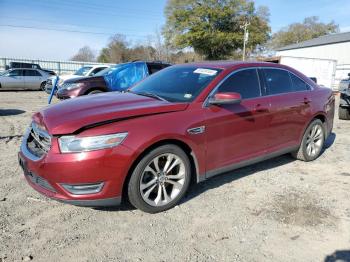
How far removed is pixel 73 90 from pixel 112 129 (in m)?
7.37

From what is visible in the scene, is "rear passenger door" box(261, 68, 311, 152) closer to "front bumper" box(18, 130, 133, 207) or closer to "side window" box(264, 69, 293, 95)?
"side window" box(264, 69, 293, 95)

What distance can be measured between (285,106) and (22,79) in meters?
17.3

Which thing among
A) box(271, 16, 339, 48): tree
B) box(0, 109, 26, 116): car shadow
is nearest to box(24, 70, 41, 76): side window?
box(0, 109, 26, 116): car shadow

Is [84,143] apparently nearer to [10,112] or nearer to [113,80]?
[113,80]

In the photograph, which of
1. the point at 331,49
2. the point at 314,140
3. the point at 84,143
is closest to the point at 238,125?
the point at 84,143

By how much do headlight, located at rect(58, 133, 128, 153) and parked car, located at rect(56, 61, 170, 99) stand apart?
7.18 meters

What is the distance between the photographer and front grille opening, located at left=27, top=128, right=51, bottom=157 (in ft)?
10.7

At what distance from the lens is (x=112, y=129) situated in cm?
316

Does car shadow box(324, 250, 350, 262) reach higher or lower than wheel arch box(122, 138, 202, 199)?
lower

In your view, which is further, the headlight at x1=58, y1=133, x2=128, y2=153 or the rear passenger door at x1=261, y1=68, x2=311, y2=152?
the rear passenger door at x1=261, y1=68, x2=311, y2=152

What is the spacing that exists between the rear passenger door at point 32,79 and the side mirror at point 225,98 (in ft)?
57.0

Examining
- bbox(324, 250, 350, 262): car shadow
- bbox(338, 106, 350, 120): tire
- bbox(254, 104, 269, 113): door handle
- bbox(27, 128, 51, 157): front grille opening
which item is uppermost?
bbox(254, 104, 269, 113): door handle

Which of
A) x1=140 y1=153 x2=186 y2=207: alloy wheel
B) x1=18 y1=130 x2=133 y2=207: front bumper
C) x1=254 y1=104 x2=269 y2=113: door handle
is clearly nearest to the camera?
x1=18 y1=130 x2=133 y2=207: front bumper

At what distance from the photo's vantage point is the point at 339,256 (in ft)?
9.59
